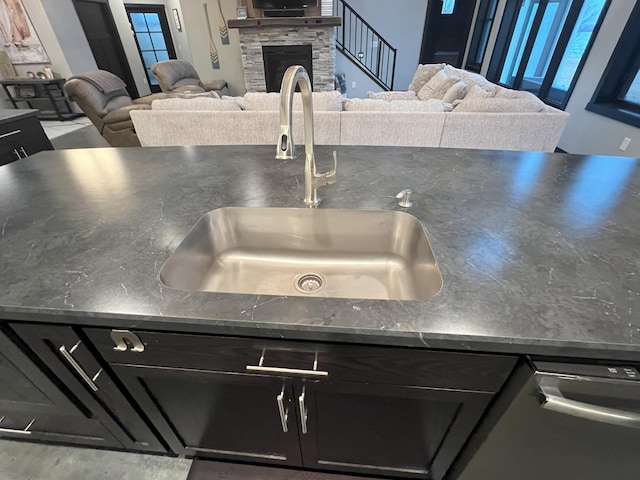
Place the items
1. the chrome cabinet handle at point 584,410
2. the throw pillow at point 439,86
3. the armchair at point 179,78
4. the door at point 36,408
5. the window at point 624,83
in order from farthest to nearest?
the armchair at point 179,78, the throw pillow at point 439,86, the window at point 624,83, the door at point 36,408, the chrome cabinet handle at point 584,410

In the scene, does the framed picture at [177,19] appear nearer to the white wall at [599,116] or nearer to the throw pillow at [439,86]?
the throw pillow at [439,86]

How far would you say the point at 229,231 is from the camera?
0.99 m

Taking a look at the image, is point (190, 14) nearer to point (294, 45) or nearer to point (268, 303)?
point (294, 45)

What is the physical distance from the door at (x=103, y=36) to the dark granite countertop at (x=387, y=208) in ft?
21.1

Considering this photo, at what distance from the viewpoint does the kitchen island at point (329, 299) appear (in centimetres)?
56

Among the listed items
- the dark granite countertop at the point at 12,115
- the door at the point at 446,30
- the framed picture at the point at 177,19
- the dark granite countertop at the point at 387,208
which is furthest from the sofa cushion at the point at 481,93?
the framed picture at the point at 177,19

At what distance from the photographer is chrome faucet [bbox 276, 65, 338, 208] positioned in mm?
672

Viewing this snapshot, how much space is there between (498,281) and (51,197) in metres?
1.37

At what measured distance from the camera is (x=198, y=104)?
245 cm

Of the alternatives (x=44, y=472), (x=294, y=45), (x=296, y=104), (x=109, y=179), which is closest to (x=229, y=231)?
(x=109, y=179)

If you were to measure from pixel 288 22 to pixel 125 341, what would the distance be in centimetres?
594

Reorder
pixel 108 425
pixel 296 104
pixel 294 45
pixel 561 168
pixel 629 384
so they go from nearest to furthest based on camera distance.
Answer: pixel 629 384, pixel 108 425, pixel 561 168, pixel 296 104, pixel 294 45

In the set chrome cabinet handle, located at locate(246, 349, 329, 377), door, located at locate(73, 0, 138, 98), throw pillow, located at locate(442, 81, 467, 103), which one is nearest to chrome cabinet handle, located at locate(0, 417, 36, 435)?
chrome cabinet handle, located at locate(246, 349, 329, 377)

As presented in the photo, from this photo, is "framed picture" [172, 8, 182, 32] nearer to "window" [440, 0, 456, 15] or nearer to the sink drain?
"window" [440, 0, 456, 15]
